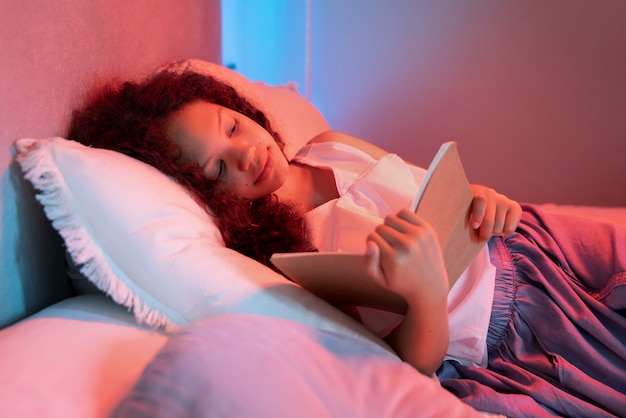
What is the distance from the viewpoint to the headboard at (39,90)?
0.67m

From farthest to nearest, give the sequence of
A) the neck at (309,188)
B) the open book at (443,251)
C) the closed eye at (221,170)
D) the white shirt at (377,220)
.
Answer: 1. the neck at (309,188)
2. the closed eye at (221,170)
3. the white shirt at (377,220)
4. the open book at (443,251)

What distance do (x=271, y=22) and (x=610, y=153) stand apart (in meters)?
1.22

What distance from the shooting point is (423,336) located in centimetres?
65

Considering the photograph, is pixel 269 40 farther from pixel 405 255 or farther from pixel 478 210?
pixel 405 255

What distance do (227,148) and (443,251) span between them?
1.34 ft

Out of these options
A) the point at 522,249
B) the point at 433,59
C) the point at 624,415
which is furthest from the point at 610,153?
the point at 624,415

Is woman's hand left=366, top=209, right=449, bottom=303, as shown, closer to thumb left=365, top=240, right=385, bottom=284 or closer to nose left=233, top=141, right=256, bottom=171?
thumb left=365, top=240, right=385, bottom=284

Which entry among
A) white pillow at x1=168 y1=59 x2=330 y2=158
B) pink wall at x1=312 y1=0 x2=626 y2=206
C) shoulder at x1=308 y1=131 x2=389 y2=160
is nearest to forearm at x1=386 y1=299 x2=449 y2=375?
shoulder at x1=308 y1=131 x2=389 y2=160

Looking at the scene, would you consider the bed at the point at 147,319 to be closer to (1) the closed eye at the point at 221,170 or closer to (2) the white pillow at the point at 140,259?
(2) the white pillow at the point at 140,259

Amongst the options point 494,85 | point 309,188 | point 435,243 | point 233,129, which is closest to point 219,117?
point 233,129

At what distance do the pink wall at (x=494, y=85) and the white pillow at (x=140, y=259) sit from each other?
1.21 meters

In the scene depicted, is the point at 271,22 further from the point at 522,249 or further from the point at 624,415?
the point at 624,415

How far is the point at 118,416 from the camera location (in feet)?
1.57

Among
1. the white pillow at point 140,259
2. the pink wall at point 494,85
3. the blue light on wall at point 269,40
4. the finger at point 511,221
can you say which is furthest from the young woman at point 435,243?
the blue light on wall at point 269,40
